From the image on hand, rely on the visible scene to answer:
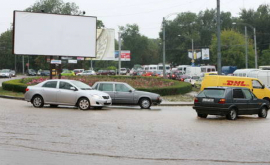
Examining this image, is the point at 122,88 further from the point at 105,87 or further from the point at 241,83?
the point at 241,83

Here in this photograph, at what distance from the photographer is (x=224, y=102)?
19.0m

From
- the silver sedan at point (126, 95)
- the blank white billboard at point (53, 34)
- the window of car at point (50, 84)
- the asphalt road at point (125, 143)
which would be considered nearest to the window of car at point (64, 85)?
the window of car at point (50, 84)

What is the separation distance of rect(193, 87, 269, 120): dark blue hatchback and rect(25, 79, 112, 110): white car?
16.6 feet

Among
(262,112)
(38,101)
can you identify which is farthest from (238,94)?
(38,101)

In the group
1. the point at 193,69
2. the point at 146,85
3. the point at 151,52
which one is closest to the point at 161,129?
the point at 146,85

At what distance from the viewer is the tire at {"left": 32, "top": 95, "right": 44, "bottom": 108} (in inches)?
878

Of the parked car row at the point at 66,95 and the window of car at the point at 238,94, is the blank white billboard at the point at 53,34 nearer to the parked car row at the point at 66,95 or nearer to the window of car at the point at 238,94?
the parked car row at the point at 66,95

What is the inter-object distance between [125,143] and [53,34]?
2827 centimetres

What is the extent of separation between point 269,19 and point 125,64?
233ft

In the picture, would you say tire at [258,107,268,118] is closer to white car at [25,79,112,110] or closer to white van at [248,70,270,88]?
white car at [25,79,112,110]

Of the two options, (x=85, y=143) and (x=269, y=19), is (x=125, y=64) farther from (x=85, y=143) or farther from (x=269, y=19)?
(x=85, y=143)

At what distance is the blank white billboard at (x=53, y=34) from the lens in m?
36.9

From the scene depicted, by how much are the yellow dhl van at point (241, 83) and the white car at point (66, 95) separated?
34.8 feet

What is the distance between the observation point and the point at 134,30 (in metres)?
158
